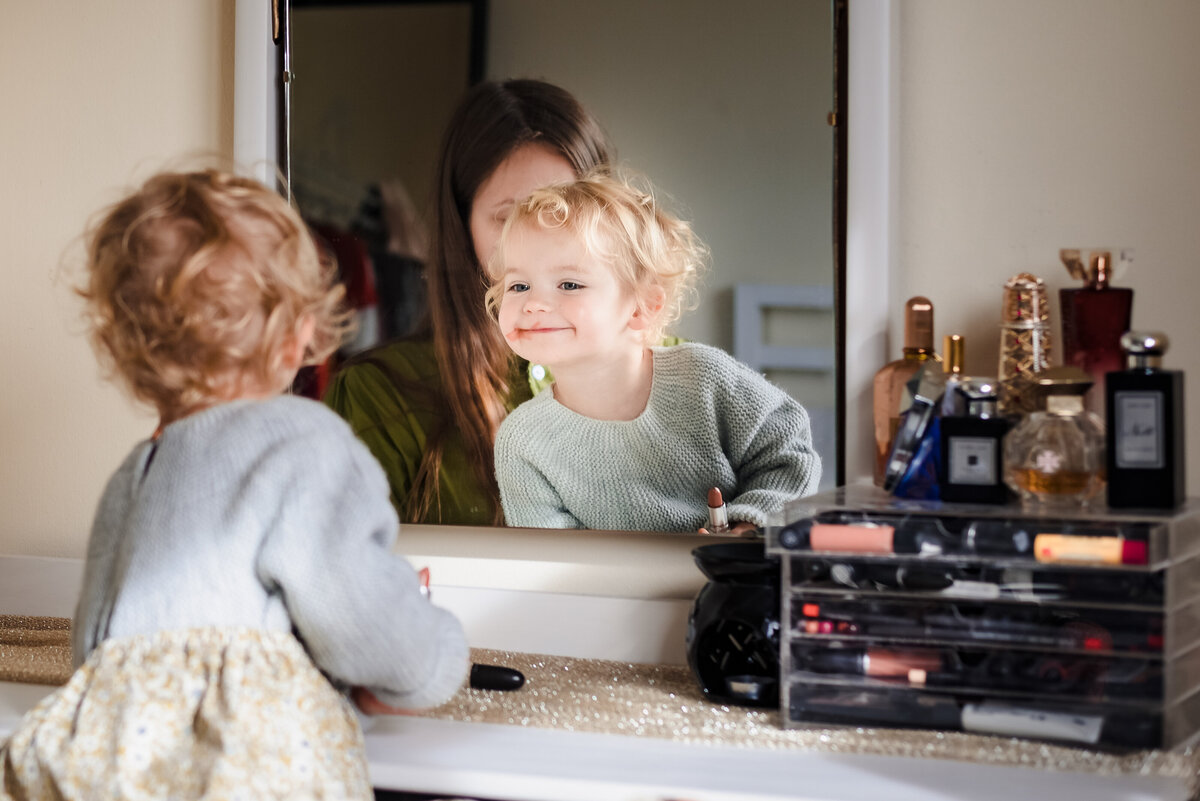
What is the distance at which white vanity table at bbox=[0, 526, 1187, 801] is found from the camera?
2.94 ft

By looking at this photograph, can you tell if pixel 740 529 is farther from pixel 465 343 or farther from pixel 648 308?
pixel 465 343

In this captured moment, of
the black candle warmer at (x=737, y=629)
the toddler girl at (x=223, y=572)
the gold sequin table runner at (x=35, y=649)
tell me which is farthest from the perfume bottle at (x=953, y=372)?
the gold sequin table runner at (x=35, y=649)

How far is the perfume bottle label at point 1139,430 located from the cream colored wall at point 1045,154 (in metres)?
0.23

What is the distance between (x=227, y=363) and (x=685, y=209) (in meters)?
0.56

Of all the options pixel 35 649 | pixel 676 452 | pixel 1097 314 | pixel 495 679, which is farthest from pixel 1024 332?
pixel 35 649

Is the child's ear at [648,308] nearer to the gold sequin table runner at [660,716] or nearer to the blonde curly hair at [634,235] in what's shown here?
the blonde curly hair at [634,235]

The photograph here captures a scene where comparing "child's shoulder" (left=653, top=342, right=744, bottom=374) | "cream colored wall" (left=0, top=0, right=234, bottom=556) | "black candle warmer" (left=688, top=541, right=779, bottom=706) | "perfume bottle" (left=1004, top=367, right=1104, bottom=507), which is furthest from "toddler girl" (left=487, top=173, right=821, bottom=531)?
"cream colored wall" (left=0, top=0, right=234, bottom=556)

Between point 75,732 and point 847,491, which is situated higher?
point 847,491

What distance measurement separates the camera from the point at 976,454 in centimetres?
104

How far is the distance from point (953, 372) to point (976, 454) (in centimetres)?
15

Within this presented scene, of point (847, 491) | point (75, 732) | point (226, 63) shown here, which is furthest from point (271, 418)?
point (226, 63)

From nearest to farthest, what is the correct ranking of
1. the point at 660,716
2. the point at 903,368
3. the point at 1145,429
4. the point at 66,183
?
the point at 1145,429, the point at 660,716, the point at 903,368, the point at 66,183

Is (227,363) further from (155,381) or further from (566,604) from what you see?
(566,604)

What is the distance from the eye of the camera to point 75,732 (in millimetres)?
865
